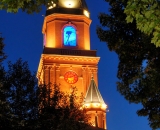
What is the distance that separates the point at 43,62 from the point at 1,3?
41.3 m

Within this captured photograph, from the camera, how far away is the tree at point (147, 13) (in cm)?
898

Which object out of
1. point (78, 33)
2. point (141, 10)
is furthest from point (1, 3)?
point (78, 33)

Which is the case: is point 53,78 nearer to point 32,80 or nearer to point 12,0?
point 32,80

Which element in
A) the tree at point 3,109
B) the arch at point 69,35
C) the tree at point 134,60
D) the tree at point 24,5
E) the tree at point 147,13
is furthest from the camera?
the arch at point 69,35

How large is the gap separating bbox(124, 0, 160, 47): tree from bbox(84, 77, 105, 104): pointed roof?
122 ft

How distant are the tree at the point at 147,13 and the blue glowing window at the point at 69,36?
44.0 metres

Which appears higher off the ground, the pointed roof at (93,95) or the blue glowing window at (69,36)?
the blue glowing window at (69,36)

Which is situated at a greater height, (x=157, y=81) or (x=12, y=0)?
(x=12, y=0)

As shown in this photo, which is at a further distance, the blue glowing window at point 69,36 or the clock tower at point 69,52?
the blue glowing window at point 69,36

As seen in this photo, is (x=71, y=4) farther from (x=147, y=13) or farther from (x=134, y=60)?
(x=147, y=13)

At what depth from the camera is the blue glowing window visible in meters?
53.3

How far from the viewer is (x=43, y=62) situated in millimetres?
50969

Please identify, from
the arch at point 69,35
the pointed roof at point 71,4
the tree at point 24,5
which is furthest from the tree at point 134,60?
the pointed roof at point 71,4

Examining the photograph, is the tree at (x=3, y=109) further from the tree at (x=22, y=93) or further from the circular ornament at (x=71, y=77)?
the circular ornament at (x=71, y=77)
